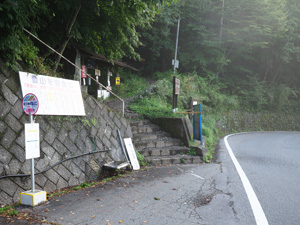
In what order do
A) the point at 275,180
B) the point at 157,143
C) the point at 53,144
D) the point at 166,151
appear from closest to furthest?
the point at 53,144
the point at 275,180
the point at 166,151
the point at 157,143

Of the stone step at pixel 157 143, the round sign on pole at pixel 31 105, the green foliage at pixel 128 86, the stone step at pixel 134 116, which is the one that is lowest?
the stone step at pixel 157 143

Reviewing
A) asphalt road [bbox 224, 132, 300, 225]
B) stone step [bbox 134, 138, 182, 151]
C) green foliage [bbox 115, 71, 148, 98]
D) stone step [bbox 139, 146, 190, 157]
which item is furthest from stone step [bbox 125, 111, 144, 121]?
green foliage [bbox 115, 71, 148, 98]

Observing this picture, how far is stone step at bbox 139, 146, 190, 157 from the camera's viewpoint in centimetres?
789

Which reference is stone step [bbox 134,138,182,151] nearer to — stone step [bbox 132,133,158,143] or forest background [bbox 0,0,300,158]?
stone step [bbox 132,133,158,143]

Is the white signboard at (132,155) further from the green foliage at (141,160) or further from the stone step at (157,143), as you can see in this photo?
the stone step at (157,143)

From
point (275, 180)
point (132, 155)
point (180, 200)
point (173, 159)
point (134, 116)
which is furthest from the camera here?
point (134, 116)

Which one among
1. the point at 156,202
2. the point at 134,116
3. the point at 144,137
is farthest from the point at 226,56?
the point at 156,202

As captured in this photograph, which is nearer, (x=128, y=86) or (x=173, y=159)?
(x=173, y=159)

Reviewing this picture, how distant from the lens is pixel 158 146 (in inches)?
334

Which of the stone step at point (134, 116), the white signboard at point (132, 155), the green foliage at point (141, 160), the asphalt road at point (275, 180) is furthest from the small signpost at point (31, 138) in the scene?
the stone step at point (134, 116)

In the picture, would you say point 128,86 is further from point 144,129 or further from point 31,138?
point 31,138

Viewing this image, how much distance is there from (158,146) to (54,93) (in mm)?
4111

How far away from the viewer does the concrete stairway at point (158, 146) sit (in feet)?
25.5

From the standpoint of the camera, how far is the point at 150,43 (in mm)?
29875
